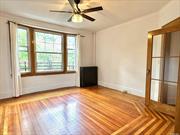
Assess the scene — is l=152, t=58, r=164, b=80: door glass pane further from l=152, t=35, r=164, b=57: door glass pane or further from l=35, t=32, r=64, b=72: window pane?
l=35, t=32, r=64, b=72: window pane

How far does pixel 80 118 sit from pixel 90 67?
3052mm

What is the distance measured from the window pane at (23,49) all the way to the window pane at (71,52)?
5.19ft

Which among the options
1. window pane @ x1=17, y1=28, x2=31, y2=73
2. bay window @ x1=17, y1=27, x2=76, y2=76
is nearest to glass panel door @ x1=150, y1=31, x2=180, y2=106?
bay window @ x1=17, y1=27, x2=76, y2=76

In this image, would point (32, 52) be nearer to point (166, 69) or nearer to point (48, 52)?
point (48, 52)

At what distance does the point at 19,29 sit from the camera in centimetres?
383

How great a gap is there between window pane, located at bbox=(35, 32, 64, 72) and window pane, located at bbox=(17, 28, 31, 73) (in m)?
0.32

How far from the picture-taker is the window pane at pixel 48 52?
14.1ft

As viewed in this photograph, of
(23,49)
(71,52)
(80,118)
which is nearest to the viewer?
(80,118)

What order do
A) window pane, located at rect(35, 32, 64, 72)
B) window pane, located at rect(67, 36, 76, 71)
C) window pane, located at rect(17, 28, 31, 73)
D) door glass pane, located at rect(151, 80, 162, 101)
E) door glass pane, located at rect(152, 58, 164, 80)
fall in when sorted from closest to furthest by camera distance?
door glass pane, located at rect(152, 58, 164, 80), door glass pane, located at rect(151, 80, 162, 101), window pane, located at rect(17, 28, 31, 73), window pane, located at rect(35, 32, 64, 72), window pane, located at rect(67, 36, 76, 71)

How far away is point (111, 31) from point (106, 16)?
4.03ft

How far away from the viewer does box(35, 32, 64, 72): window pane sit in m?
4.29

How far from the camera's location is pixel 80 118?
96.0 inches

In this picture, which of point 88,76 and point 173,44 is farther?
point 88,76

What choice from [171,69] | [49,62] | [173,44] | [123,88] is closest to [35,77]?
[49,62]
